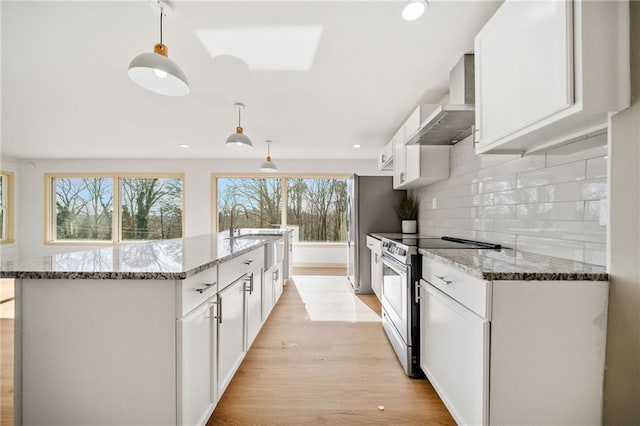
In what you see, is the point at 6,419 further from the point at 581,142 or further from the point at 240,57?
the point at 581,142

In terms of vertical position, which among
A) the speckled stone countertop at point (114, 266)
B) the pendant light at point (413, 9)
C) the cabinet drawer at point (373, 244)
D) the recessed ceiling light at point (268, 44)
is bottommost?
the cabinet drawer at point (373, 244)

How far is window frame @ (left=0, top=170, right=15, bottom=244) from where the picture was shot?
5719 millimetres

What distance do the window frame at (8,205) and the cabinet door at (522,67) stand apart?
856 centimetres

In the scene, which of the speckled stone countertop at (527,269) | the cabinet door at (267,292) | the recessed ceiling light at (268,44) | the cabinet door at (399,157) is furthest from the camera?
the cabinet door at (399,157)

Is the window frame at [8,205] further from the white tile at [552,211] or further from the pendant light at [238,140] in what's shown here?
the white tile at [552,211]

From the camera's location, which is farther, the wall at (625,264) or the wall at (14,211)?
the wall at (14,211)

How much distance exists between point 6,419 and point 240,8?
8.55 ft

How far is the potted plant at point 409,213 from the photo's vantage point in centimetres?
355

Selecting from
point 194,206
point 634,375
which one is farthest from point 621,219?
point 194,206

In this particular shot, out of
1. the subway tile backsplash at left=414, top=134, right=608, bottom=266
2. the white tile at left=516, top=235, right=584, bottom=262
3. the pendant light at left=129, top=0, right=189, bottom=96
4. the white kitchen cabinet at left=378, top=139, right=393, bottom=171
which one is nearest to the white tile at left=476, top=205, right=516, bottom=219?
the subway tile backsplash at left=414, top=134, right=608, bottom=266

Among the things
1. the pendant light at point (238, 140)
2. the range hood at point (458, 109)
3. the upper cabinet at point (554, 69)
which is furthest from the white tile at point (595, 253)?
the pendant light at point (238, 140)

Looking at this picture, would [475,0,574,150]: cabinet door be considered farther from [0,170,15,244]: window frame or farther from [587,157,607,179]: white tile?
[0,170,15,244]: window frame

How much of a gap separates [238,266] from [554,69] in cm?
183

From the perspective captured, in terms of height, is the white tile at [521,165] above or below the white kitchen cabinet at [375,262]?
above
